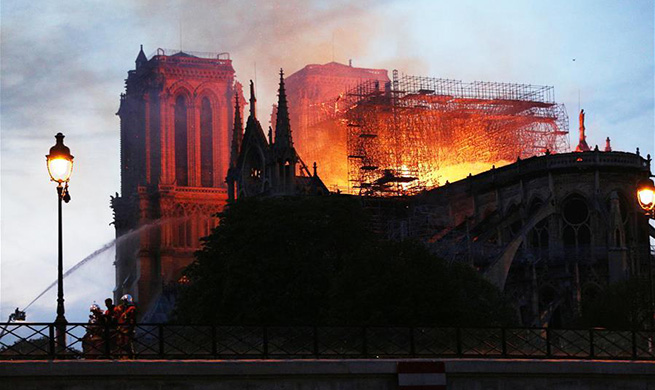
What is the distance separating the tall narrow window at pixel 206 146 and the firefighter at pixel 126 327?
97.2m

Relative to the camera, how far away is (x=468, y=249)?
8462cm

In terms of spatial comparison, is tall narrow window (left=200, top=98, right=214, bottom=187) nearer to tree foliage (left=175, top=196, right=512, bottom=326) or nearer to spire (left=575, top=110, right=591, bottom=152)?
spire (left=575, top=110, right=591, bottom=152)

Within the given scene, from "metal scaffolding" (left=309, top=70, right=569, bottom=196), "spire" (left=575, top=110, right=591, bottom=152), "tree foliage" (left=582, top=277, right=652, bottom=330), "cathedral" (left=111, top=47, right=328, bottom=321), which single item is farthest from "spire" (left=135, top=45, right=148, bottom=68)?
"tree foliage" (left=582, top=277, right=652, bottom=330)

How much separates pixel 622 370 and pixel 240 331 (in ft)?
31.9

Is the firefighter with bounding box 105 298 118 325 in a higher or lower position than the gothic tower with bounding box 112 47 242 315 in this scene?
lower

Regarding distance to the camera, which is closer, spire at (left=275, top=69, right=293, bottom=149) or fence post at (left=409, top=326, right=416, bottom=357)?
fence post at (left=409, top=326, right=416, bottom=357)

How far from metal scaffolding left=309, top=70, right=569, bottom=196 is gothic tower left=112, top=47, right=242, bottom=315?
15254mm

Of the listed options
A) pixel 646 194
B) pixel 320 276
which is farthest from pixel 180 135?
pixel 646 194

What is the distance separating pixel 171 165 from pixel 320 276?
6601 centimetres

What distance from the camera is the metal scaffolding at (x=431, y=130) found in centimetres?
10750

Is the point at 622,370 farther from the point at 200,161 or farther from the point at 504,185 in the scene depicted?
the point at 200,161

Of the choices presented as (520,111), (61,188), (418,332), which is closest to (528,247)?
(520,111)

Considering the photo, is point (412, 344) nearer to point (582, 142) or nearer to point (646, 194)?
point (646, 194)

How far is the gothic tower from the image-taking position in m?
131
